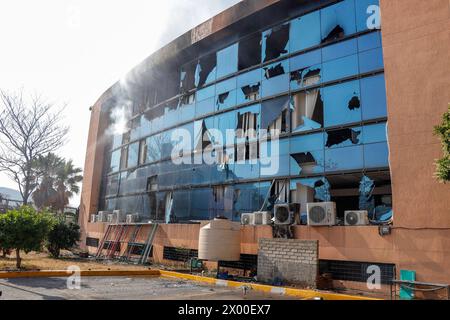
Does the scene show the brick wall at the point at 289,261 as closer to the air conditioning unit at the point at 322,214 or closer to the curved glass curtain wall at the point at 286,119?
the air conditioning unit at the point at 322,214

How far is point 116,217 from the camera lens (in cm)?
2466

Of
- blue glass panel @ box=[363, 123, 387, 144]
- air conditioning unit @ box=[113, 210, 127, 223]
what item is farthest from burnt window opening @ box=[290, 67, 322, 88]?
air conditioning unit @ box=[113, 210, 127, 223]

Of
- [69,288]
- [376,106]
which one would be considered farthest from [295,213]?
[69,288]

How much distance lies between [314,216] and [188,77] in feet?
43.1

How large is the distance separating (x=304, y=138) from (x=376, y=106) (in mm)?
3164

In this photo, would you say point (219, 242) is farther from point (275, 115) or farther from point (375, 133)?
point (375, 133)

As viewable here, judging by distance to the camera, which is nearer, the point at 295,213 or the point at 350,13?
the point at 295,213

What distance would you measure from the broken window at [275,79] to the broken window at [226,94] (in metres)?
2.12

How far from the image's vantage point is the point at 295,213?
13.7m

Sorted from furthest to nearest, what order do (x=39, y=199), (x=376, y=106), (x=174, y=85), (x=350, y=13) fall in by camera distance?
(x=39, y=199), (x=174, y=85), (x=350, y=13), (x=376, y=106)

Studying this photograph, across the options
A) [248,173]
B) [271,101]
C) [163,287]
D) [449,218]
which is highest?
[271,101]

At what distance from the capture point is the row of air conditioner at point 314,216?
12.0m

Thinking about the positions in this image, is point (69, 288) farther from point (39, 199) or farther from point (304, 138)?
point (39, 199)

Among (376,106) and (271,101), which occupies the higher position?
(271,101)
